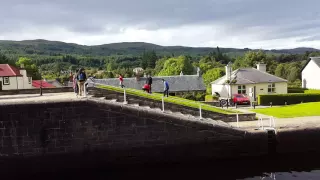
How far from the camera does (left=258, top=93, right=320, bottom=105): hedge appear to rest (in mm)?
49469

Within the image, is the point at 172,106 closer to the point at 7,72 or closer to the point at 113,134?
the point at 113,134

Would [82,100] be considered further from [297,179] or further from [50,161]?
[297,179]

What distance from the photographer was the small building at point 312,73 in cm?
6364

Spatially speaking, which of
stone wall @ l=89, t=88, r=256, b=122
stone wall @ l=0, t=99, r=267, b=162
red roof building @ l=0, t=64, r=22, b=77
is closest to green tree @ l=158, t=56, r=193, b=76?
red roof building @ l=0, t=64, r=22, b=77

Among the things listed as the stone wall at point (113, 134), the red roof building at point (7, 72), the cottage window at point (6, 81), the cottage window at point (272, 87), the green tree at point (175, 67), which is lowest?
the stone wall at point (113, 134)

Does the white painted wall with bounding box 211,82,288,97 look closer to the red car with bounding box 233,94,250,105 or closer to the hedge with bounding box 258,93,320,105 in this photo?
the hedge with bounding box 258,93,320,105

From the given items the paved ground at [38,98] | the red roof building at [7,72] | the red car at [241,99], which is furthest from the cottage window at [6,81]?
the red car at [241,99]

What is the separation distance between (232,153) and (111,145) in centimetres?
608

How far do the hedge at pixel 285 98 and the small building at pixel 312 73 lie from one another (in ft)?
46.4

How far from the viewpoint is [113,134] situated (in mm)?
17797

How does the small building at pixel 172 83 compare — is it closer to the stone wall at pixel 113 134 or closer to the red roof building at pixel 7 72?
the red roof building at pixel 7 72

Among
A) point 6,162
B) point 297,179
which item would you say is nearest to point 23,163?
point 6,162

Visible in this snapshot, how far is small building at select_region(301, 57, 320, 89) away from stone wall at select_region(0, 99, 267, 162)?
5037 centimetres

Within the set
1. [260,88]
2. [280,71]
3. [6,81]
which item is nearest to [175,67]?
[280,71]
